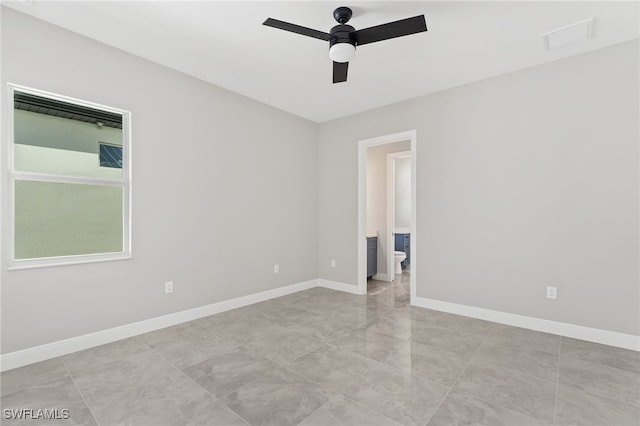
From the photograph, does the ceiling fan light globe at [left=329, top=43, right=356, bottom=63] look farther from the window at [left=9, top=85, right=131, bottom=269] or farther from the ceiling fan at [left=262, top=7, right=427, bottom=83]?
the window at [left=9, top=85, right=131, bottom=269]

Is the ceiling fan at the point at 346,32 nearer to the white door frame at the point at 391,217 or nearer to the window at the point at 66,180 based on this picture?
the window at the point at 66,180

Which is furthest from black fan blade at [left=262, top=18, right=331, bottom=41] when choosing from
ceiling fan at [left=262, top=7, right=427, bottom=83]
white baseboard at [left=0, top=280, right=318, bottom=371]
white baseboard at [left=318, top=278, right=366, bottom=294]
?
white baseboard at [left=318, top=278, right=366, bottom=294]

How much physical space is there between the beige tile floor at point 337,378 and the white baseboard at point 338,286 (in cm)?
141

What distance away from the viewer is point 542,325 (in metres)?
3.09

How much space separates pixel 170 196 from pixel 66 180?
2.90ft

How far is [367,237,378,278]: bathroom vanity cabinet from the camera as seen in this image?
216 inches

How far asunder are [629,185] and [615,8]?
150 centimetres

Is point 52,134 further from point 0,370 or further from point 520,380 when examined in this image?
point 520,380

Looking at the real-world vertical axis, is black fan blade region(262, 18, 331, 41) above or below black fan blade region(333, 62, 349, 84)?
above

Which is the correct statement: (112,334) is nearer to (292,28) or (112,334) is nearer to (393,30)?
(292,28)

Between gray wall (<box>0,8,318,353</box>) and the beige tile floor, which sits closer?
the beige tile floor

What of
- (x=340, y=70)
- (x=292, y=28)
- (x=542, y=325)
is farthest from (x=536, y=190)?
(x=292, y=28)

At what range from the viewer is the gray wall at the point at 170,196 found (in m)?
2.45

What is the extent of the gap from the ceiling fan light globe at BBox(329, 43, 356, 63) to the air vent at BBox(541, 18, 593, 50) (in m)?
1.79
